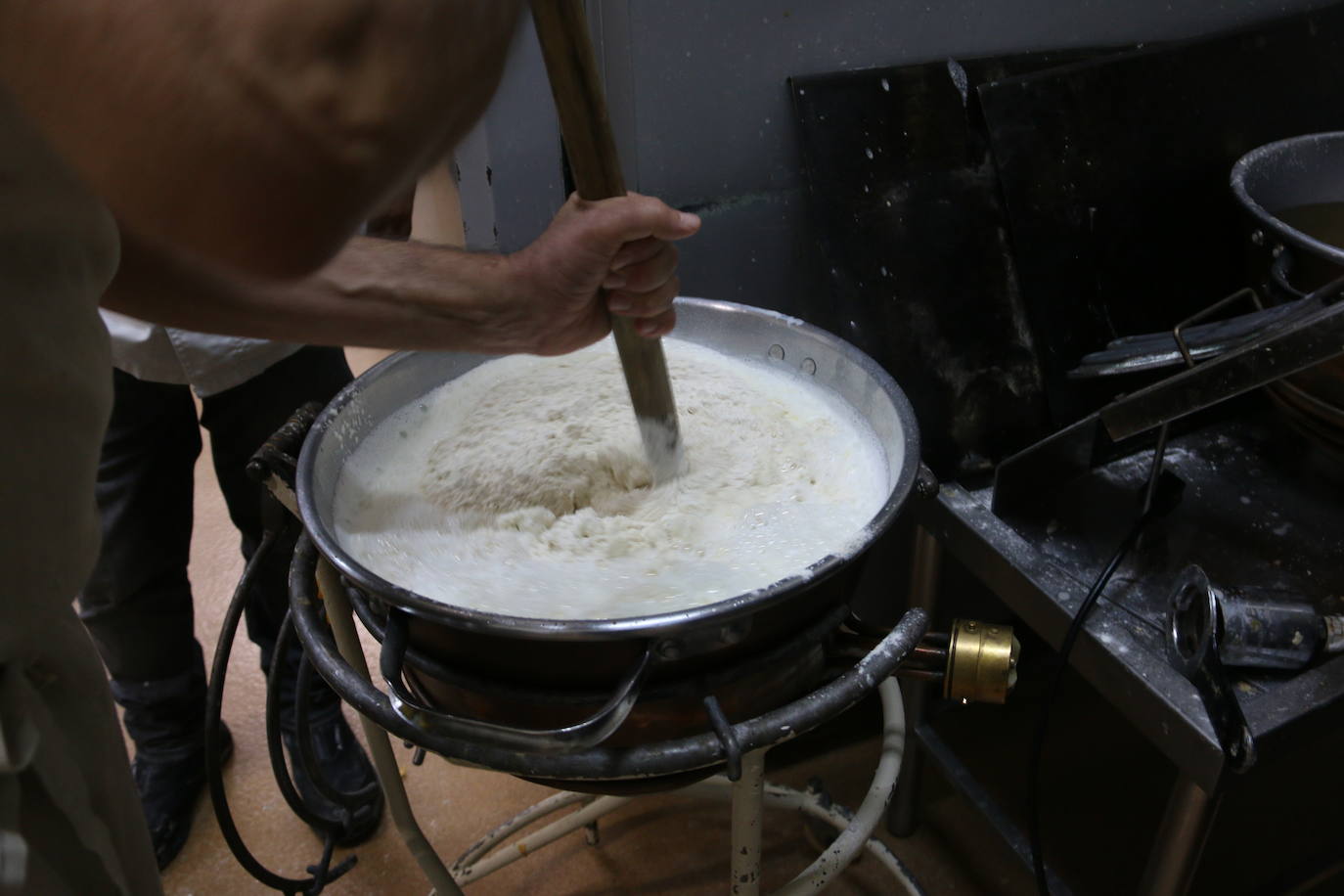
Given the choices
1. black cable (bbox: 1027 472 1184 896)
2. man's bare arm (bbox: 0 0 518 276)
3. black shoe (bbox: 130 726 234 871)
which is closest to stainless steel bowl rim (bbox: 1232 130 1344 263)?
black cable (bbox: 1027 472 1184 896)

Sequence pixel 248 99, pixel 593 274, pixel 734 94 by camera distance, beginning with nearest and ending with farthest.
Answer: pixel 248 99
pixel 593 274
pixel 734 94

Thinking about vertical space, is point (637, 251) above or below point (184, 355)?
above

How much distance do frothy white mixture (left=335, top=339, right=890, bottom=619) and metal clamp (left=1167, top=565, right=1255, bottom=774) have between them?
0.31 metres

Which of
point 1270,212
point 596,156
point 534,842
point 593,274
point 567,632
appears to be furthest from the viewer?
point 534,842

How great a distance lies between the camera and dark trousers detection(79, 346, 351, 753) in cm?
131

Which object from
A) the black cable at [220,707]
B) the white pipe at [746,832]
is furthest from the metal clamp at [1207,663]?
the black cable at [220,707]

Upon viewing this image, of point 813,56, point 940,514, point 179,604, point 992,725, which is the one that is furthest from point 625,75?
point 992,725

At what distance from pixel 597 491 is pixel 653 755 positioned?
0.28 m

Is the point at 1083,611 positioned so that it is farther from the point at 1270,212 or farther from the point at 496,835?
the point at 496,835

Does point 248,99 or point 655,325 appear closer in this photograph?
point 248,99

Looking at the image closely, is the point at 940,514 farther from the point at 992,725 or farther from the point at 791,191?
the point at 992,725

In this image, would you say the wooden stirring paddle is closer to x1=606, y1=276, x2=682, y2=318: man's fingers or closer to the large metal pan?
x1=606, y1=276, x2=682, y2=318: man's fingers

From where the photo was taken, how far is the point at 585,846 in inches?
58.9

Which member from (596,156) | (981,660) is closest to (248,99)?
(596,156)
